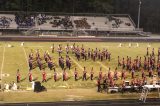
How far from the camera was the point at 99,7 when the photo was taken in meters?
69.1

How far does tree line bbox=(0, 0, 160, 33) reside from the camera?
217 feet

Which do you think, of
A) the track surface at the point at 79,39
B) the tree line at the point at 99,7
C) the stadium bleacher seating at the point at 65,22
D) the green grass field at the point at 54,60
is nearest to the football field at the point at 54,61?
the green grass field at the point at 54,60

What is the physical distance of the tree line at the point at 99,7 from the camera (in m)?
66.1

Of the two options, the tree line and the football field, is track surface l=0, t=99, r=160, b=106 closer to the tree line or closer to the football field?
the football field

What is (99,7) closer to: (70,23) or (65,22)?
(70,23)

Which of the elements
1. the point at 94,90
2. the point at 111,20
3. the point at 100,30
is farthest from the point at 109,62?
the point at 111,20

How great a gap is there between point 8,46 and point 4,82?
706 inches

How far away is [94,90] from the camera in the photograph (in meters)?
26.2

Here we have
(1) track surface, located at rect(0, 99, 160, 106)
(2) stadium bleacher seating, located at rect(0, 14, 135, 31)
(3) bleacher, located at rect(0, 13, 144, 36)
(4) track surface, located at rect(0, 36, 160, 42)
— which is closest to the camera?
(1) track surface, located at rect(0, 99, 160, 106)

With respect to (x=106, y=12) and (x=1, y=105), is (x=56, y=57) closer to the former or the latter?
(x=1, y=105)

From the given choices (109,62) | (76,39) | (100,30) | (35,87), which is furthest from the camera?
(100,30)

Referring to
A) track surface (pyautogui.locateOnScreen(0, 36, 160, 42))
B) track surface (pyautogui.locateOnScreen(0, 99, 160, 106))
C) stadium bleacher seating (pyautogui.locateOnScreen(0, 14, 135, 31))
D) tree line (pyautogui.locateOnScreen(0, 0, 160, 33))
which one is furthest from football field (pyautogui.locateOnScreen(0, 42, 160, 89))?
tree line (pyautogui.locateOnScreen(0, 0, 160, 33))

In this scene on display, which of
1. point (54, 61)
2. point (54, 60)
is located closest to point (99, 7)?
point (54, 60)

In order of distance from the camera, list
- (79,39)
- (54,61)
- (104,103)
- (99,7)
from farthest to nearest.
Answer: (99,7), (79,39), (54,61), (104,103)
